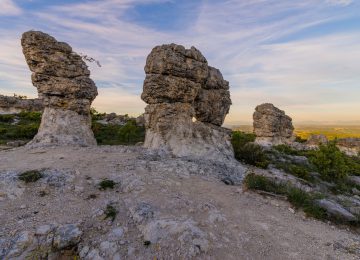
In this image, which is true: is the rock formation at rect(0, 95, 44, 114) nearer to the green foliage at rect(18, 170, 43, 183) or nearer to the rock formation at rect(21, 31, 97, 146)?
the rock formation at rect(21, 31, 97, 146)

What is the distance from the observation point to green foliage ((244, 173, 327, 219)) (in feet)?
35.9

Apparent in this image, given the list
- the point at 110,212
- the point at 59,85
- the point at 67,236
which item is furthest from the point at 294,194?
the point at 59,85

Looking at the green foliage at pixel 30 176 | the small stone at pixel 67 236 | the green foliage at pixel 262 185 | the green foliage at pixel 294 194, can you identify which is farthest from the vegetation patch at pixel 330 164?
the green foliage at pixel 30 176

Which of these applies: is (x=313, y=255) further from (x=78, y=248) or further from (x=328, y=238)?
(x=78, y=248)

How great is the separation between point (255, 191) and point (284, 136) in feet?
163

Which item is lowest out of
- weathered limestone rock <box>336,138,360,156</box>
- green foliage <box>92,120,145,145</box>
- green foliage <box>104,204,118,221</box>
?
weathered limestone rock <box>336,138,360,156</box>

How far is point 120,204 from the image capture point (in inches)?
392

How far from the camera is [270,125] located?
2215 inches

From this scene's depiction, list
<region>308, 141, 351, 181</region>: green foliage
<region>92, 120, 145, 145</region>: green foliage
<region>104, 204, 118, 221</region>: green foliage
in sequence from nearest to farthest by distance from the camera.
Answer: <region>104, 204, 118, 221</region>: green foliage, <region>308, 141, 351, 181</region>: green foliage, <region>92, 120, 145, 145</region>: green foliage

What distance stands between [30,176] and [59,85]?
11.8 metres

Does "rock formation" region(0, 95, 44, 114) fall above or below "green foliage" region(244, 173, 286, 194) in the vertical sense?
above

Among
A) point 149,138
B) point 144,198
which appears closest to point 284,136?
point 149,138

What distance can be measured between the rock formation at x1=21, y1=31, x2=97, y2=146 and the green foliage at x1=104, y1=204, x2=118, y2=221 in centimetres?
1161

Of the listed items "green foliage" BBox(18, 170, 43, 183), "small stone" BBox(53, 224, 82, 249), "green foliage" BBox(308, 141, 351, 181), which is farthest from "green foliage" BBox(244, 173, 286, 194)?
"green foliage" BBox(308, 141, 351, 181)
